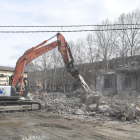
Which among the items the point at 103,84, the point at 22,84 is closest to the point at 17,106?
the point at 22,84

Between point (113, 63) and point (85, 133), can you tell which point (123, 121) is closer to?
point (85, 133)

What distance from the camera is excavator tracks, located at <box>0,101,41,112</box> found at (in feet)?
34.4

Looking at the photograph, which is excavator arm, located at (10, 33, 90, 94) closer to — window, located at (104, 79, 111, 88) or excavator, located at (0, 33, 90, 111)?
excavator, located at (0, 33, 90, 111)

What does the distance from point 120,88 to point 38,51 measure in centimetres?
1469

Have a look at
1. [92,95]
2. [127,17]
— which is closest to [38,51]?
[92,95]

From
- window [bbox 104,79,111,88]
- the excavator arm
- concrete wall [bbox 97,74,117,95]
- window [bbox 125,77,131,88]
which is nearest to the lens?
the excavator arm

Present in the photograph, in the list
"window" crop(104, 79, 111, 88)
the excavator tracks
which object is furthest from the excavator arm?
"window" crop(104, 79, 111, 88)

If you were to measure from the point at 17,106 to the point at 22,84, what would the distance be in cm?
151

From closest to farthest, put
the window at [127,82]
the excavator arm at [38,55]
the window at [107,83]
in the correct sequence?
the excavator arm at [38,55], the window at [127,82], the window at [107,83]

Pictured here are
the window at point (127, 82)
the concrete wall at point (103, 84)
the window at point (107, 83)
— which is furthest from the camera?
the window at point (107, 83)

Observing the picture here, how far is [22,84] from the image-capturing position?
1165cm

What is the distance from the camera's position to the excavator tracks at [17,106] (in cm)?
1048

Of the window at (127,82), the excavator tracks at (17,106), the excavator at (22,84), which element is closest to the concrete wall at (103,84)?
the window at (127,82)

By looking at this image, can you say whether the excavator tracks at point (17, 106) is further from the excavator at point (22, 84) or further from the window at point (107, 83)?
the window at point (107, 83)
